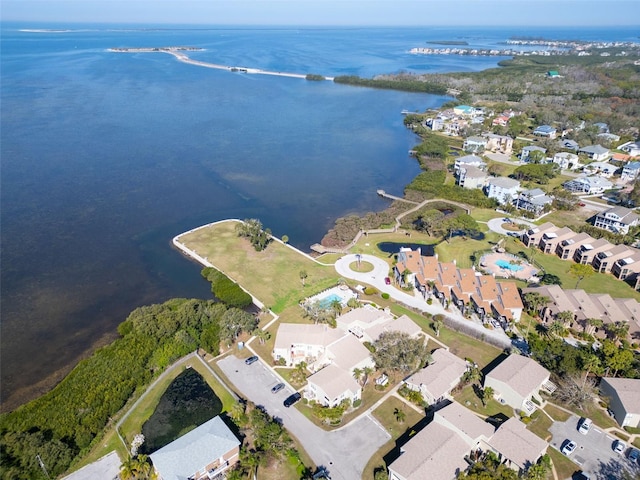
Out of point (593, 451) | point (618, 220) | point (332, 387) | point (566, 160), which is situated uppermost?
point (332, 387)

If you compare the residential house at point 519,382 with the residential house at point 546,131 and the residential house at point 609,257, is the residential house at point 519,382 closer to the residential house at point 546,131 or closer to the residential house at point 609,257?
the residential house at point 609,257

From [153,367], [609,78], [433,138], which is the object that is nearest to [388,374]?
[153,367]

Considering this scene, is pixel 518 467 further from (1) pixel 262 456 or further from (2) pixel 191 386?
(2) pixel 191 386

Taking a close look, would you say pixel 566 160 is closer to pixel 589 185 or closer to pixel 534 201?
pixel 589 185

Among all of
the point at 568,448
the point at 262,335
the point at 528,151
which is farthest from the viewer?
the point at 528,151

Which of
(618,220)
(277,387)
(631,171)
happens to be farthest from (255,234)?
(631,171)

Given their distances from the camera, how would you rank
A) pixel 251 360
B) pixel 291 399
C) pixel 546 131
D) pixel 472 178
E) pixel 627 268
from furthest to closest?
pixel 546 131, pixel 472 178, pixel 627 268, pixel 251 360, pixel 291 399

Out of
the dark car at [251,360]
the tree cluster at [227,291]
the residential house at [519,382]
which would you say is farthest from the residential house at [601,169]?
the dark car at [251,360]
